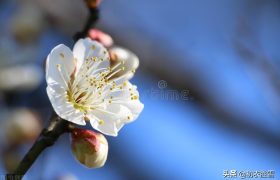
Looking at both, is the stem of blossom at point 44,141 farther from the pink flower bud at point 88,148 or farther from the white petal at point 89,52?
the white petal at point 89,52

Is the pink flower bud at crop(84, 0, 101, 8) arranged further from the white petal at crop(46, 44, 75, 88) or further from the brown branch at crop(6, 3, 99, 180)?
the brown branch at crop(6, 3, 99, 180)

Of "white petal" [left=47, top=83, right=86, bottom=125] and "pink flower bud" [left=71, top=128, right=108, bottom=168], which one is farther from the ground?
"white petal" [left=47, top=83, right=86, bottom=125]

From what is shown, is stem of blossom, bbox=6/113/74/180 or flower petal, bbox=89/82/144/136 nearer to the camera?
stem of blossom, bbox=6/113/74/180

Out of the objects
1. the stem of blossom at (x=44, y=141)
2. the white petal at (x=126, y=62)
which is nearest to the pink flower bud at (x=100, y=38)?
the white petal at (x=126, y=62)

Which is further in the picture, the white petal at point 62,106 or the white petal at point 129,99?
the white petal at point 129,99

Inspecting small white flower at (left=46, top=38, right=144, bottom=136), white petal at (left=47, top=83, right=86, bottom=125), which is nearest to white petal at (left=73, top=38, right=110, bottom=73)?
small white flower at (left=46, top=38, right=144, bottom=136)

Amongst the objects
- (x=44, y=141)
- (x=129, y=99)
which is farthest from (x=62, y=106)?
(x=129, y=99)

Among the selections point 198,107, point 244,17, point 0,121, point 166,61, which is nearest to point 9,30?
point 0,121

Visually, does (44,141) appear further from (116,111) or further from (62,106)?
(116,111)
